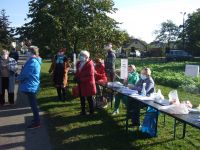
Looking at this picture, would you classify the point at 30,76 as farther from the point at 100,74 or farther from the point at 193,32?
the point at 193,32

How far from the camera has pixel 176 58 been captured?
58.3 metres

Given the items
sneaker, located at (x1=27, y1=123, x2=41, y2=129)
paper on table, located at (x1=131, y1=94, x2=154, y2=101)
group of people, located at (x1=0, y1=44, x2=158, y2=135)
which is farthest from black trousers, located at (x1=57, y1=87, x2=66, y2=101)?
paper on table, located at (x1=131, y1=94, x2=154, y2=101)

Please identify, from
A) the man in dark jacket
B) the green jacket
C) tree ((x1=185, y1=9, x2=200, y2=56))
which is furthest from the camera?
tree ((x1=185, y1=9, x2=200, y2=56))

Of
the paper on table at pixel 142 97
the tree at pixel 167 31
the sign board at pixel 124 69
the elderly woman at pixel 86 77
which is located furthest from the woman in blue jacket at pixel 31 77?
the tree at pixel 167 31

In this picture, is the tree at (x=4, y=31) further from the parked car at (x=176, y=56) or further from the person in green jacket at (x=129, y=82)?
the person in green jacket at (x=129, y=82)

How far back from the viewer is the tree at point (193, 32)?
6929 cm

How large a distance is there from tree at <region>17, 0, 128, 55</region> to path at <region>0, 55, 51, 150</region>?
9958 millimetres

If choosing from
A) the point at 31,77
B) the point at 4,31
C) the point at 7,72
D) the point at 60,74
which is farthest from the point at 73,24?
the point at 4,31

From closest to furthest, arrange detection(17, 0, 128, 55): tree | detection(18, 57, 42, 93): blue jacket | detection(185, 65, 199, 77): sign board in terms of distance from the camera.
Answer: detection(18, 57, 42, 93): blue jacket, detection(185, 65, 199, 77): sign board, detection(17, 0, 128, 55): tree

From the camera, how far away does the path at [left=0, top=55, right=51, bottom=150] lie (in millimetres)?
8539

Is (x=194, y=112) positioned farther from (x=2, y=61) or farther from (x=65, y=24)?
(x=65, y=24)

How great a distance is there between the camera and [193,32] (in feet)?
234

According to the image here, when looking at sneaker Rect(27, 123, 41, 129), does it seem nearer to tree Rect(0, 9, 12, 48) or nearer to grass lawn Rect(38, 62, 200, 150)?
grass lawn Rect(38, 62, 200, 150)

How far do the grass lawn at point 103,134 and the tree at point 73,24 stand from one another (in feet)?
34.9
